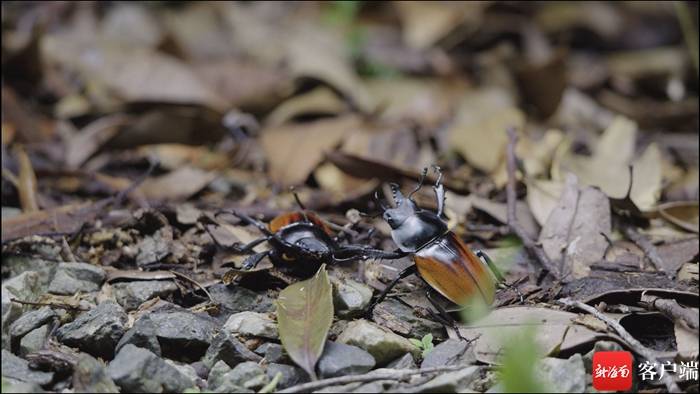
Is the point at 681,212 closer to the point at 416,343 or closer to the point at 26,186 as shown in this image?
the point at 416,343

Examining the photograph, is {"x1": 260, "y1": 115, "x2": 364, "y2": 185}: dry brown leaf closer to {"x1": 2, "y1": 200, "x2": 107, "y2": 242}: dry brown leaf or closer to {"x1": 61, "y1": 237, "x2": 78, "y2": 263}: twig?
{"x1": 2, "y1": 200, "x2": 107, "y2": 242}: dry brown leaf

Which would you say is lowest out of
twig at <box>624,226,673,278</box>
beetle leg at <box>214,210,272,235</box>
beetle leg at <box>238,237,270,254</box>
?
twig at <box>624,226,673,278</box>

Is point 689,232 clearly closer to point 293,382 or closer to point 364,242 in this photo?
point 364,242

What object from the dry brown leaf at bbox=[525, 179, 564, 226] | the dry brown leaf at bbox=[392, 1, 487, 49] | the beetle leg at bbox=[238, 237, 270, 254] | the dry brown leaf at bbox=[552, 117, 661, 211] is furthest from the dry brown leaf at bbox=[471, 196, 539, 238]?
the dry brown leaf at bbox=[392, 1, 487, 49]

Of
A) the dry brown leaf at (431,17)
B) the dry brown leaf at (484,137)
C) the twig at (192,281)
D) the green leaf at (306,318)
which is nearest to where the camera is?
the green leaf at (306,318)

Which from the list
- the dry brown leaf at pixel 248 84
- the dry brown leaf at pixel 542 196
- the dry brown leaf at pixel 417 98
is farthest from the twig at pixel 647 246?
the dry brown leaf at pixel 248 84

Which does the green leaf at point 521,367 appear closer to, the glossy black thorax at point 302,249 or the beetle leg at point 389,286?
the beetle leg at point 389,286
